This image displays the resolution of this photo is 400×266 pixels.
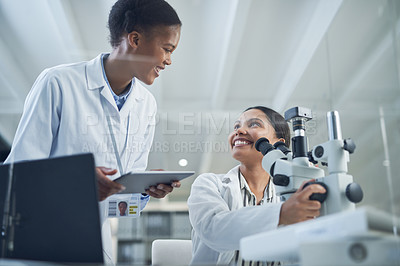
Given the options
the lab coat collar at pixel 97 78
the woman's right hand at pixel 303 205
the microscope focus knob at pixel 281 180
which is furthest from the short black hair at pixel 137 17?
the woman's right hand at pixel 303 205

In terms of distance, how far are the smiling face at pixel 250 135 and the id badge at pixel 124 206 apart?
514 mm

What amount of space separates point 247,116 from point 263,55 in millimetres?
460

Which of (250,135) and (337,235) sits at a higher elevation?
(250,135)

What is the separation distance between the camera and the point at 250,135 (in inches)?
74.3

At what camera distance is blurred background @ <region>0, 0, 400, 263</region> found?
1903 millimetres

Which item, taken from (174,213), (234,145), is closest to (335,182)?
(234,145)

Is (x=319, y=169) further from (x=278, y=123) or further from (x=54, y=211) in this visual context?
(x=54, y=211)

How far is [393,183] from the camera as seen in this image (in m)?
1.88

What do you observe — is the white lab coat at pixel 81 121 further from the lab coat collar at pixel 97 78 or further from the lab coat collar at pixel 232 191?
the lab coat collar at pixel 232 191

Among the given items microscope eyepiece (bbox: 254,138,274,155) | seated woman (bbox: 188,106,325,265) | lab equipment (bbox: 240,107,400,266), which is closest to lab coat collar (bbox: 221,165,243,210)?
seated woman (bbox: 188,106,325,265)

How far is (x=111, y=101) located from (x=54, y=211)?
0.72 m

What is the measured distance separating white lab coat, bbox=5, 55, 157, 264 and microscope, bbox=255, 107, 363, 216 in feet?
1.85

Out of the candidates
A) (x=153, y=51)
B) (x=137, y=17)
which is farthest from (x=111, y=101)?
(x=137, y=17)

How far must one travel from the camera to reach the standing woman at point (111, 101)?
1.56 m
